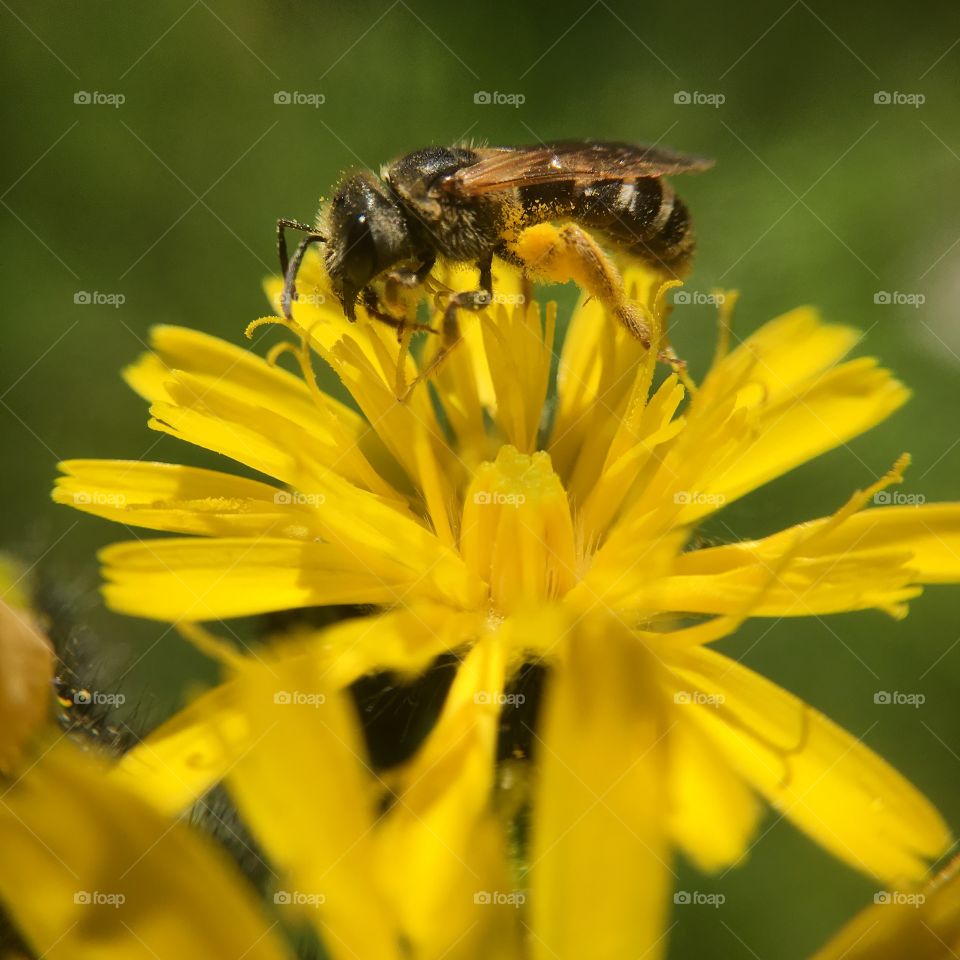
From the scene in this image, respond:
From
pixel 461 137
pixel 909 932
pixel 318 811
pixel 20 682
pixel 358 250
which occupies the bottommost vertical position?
pixel 20 682

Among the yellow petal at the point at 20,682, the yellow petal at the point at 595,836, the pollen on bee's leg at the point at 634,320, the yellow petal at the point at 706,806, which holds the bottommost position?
the yellow petal at the point at 20,682

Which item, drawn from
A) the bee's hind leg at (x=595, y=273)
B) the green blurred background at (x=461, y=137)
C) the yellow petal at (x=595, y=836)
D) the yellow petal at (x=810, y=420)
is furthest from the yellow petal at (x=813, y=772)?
the green blurred background at (x=461, y=137)

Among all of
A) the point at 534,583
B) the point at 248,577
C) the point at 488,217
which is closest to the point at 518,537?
the point at 534,583

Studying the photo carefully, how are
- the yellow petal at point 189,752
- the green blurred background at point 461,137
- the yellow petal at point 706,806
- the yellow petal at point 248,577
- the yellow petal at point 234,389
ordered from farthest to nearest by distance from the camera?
the green blurred background at point 461,137, the yellow petal at point 234,389, the yellow petal at point 248,577, the yellow petal at point 189,752, the yellow petal at point 706,806

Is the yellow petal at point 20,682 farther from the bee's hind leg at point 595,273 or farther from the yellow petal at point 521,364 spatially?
the bee's hind leg at point 595,273

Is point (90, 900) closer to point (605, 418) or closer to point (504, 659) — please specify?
point (504, 659)

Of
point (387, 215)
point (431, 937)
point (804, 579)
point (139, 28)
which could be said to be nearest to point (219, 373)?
point (387, 215)

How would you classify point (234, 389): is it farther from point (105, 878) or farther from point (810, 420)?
point (105, 878)
